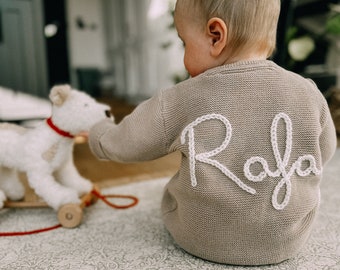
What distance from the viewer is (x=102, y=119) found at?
2.38 ft

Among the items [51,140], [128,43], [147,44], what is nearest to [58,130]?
[51,140]

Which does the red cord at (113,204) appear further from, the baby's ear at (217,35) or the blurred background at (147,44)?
the blurred background at (147,44)

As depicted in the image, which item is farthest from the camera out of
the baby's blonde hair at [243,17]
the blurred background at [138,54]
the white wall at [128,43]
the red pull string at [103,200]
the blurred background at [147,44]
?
the white wall at [128,43]

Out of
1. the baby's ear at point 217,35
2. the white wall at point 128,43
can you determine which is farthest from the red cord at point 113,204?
the white wall at point 128,43

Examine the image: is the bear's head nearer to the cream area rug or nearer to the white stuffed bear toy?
the white stuffed bear toy

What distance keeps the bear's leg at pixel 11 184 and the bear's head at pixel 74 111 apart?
0.61 feet

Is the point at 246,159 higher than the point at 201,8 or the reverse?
the reverse

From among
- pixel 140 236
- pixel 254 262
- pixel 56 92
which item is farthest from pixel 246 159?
pixel 56 92

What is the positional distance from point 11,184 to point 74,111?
0.85 feet

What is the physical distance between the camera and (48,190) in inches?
29.5

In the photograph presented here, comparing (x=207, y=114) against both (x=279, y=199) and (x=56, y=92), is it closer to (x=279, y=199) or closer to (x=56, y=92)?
(x=279, y=199)

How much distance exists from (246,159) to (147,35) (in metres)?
2.79

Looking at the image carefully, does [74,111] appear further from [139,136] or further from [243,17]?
[243,17]

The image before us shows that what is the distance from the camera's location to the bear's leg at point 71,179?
85 centimetres
